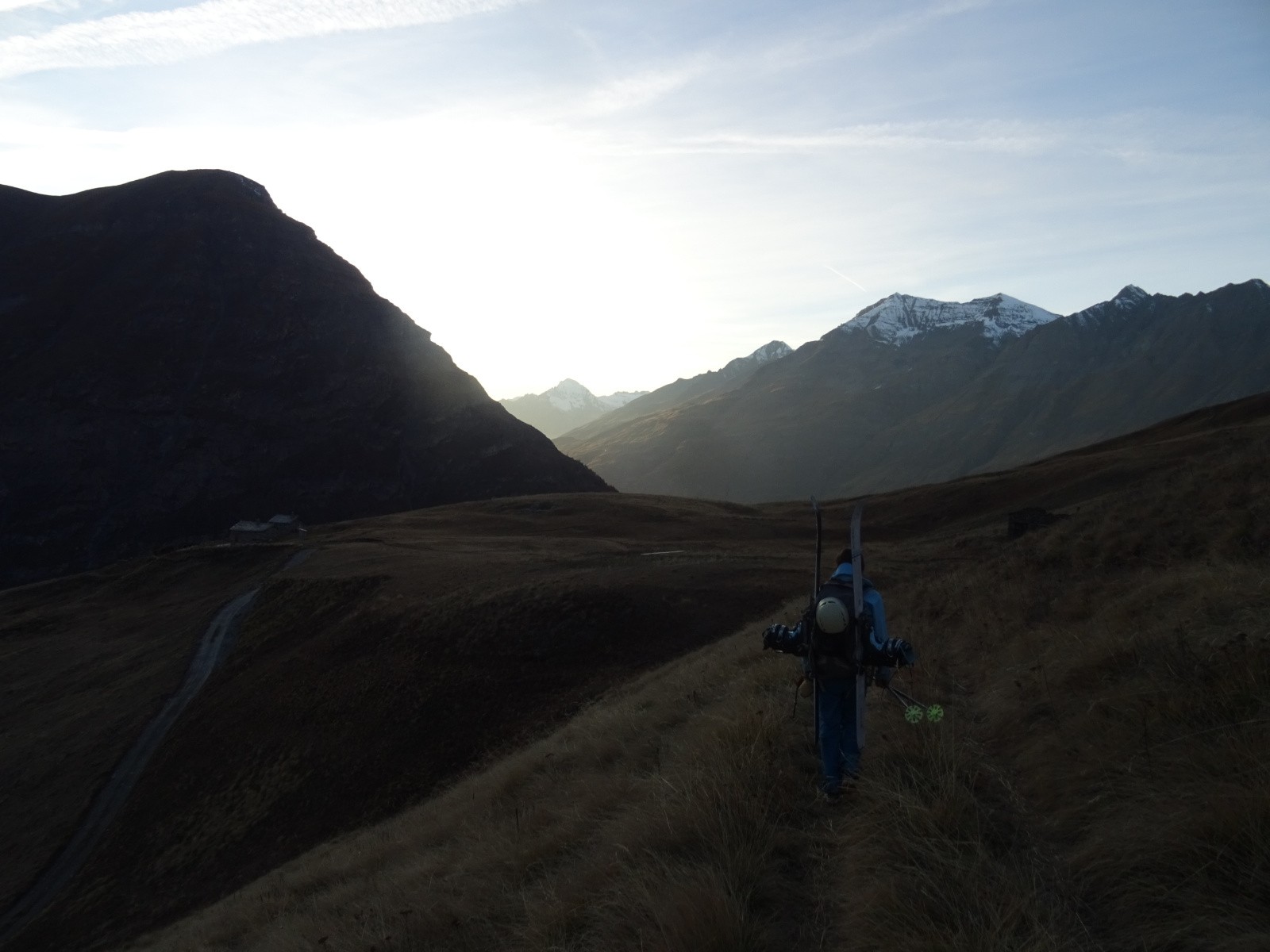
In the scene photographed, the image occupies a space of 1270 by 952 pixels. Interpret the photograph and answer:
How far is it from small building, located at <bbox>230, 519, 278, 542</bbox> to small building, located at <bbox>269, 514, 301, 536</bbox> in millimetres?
493

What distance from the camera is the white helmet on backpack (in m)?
6.67

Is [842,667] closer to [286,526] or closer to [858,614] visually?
[858,614]

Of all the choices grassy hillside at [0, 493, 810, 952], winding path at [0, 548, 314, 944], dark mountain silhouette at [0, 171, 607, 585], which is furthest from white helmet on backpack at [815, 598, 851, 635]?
dark mountain silhouette at [0, 171, 607, 585]

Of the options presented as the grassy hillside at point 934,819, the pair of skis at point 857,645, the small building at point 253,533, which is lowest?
the small building at point 253,533

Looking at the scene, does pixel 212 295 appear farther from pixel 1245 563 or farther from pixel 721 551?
pixel 1245 563

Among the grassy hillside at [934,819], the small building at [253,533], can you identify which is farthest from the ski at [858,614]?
the small building at [253,533]

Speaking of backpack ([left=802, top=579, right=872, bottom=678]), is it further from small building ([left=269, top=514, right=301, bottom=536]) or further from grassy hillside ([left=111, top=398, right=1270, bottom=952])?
small building ([left=269, top=514, right=301, bottom=536])

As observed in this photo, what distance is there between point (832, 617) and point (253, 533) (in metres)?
78.6

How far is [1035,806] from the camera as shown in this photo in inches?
219

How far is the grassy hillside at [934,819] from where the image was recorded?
426cm

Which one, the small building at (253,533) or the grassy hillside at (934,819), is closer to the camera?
the grassy hillside at (934,819)

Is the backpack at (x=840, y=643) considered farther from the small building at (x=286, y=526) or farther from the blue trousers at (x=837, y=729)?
the small building at (x=286, y=526)

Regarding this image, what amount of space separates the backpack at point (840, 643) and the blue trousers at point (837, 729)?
94 mm

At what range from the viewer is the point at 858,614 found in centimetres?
697
